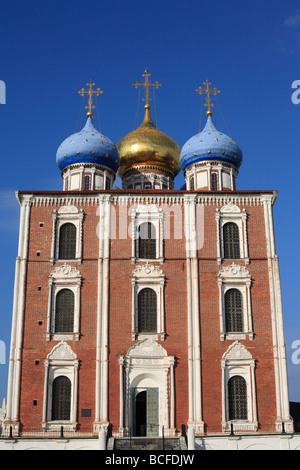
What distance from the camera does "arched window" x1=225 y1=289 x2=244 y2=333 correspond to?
94.6 ft

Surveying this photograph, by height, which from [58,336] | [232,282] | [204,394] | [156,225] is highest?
[156,225]

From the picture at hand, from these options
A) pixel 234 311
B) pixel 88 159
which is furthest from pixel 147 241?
pixel 88 159

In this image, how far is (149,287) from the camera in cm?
2923

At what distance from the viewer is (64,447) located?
25453 mm

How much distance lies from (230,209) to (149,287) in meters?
5.76

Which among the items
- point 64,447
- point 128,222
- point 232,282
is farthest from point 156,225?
point 64,447

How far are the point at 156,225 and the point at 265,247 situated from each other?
549 centimetres

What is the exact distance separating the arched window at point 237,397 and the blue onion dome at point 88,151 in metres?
14.1

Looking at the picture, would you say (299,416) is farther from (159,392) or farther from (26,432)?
(26,432)

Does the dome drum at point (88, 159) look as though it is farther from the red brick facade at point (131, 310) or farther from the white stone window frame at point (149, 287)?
the white stone window frame at point (149, 287)

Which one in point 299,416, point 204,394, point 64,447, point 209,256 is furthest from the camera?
point 299,416

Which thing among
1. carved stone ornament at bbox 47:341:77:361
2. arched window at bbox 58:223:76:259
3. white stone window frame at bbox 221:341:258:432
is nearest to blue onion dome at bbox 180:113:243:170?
arched window at bbox 58:223:76:259

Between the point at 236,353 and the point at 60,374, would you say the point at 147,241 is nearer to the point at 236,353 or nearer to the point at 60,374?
the point at 236,353

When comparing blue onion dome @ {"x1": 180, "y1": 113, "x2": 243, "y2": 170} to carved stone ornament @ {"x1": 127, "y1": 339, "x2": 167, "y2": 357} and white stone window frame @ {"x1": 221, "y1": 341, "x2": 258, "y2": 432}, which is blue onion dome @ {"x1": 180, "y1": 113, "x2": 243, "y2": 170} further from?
carved stone ornament @ {"x1": 127, "y1": 339, "x2": 167, "y2": 357}
